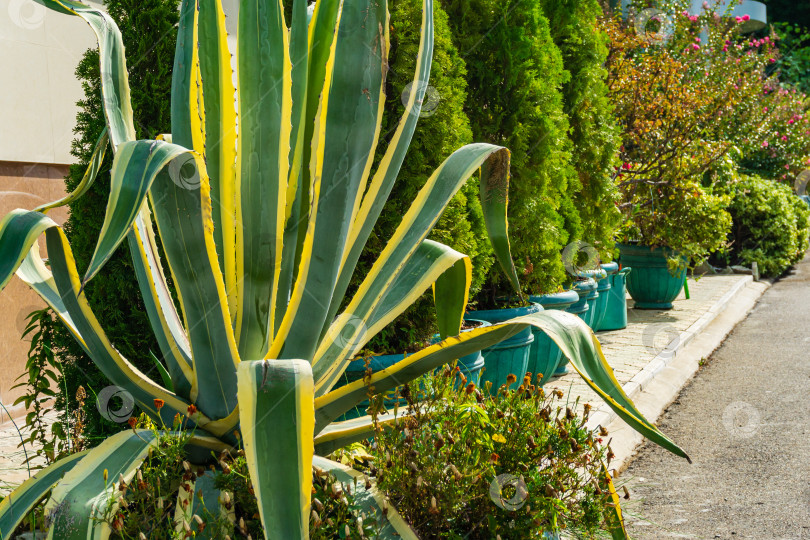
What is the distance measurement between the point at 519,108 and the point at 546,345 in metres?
1.52

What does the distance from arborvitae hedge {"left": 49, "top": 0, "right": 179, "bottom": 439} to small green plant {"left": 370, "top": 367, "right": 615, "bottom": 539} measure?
143 centimetres

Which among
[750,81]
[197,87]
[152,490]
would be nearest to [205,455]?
[152,490]

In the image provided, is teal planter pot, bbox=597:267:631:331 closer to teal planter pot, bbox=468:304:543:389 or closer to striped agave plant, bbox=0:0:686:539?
teal planter pot, bbox=468:304:543:389

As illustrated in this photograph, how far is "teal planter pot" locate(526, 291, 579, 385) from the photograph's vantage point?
466 cm

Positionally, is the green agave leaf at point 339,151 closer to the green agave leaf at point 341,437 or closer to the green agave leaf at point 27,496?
the green agave leaf at point 341,437

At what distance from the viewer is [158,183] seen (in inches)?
68.5

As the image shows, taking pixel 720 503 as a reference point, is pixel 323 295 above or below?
above

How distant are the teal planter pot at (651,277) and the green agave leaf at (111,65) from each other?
6668 mm

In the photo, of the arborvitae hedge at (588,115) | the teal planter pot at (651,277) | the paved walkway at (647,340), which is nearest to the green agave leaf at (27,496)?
the paved walkway at (647,340)

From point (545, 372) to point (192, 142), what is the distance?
330cm

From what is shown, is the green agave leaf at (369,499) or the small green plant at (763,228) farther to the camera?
the small green plant at (763,228)

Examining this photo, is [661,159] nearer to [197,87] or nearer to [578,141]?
[578,141]

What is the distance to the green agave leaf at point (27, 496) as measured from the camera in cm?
173

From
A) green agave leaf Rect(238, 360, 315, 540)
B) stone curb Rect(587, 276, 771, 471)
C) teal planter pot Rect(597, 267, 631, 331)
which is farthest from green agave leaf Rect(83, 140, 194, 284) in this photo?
teal planter pot Rect(597, 267, 631, 331)
